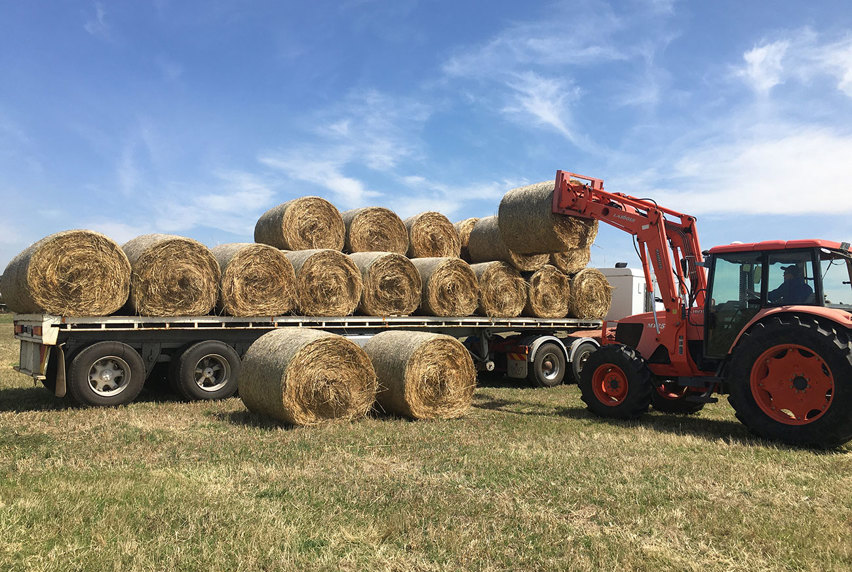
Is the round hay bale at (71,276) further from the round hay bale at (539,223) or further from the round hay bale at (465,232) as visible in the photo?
the round hay bale at (465,232)

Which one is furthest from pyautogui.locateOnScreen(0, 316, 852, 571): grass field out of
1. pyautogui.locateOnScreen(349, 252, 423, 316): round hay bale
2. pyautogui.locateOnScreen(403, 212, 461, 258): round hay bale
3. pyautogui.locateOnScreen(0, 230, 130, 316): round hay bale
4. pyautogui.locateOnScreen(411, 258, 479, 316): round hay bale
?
pyautogui.locateOnScreen(403, 212, 461, 258): round hay bale

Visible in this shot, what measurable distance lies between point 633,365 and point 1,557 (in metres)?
7.23

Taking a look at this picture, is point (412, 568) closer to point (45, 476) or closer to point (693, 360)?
point (45, 476)

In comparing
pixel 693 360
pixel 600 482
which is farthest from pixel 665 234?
pixel 600 482

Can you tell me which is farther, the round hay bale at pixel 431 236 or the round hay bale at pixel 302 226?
the round hay bale at pixel 431 236

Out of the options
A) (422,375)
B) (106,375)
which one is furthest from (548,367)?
(106,375)

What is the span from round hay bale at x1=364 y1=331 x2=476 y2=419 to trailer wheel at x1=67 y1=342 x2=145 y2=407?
10.8 ft

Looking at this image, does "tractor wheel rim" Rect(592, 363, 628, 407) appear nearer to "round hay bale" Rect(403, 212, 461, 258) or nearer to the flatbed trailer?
the flatbed trailer

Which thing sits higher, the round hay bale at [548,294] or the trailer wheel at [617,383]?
the round hay bale at [548,294]

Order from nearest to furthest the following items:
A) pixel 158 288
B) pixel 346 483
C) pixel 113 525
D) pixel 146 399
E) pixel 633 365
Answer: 1. pixel 113 525
2. pixel 346 483
3. pixel 633 365
4. pixel 158 288
5. pixel 146 399

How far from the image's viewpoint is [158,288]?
9.67 meters

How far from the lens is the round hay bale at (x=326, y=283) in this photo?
432 inches

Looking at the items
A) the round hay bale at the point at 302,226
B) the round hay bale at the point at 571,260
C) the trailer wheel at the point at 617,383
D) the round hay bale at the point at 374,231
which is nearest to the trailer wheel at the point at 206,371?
the round hay bale at the point at 302,226

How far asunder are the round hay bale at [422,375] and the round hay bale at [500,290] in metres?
3.76
